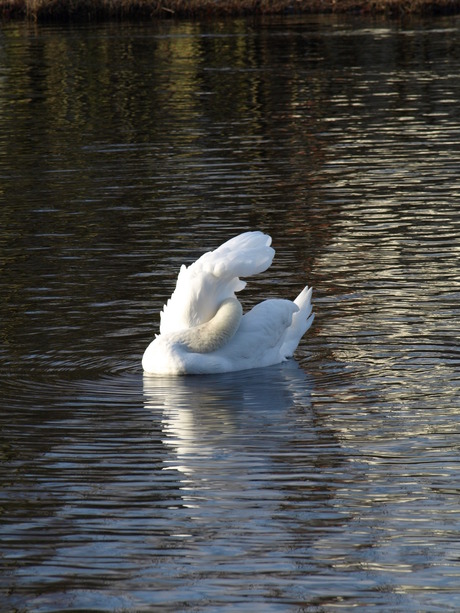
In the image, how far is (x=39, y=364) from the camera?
1164 centimetres

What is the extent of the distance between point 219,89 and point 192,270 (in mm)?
20474

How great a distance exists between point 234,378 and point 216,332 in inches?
16.1

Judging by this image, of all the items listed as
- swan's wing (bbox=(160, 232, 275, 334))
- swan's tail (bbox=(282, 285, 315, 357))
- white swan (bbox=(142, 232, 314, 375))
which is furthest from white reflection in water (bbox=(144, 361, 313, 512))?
swan's wing (bbox=(160, 232, 275, 334))

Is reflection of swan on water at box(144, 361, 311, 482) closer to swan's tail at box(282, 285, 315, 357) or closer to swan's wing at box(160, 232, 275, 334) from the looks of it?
swan's tail at box(282, 285, 315, 357)

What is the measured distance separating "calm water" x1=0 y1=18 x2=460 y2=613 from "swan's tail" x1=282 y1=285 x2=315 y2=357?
17 cm

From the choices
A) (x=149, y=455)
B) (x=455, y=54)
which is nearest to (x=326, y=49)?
(x=455, y=54)

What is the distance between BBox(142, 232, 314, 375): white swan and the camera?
11273 mm

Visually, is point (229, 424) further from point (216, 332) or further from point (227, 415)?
point (216, 332)

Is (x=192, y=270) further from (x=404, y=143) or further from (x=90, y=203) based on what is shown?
(x=404, y=143)

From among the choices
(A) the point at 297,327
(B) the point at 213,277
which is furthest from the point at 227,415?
(A) the point at 297,327

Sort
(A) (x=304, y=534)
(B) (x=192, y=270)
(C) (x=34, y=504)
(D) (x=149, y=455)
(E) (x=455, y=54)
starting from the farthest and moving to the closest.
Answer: (E) (x=455, y=54)
(B) (x=192, y=270)
(D) (x=149, y=455)
(C) (x=34, y=504)
(A) (x=304, y=534)

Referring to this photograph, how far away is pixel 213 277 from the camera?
11.4m

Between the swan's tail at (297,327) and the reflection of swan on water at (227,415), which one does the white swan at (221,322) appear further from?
the reflection of swan on water at (227,415)

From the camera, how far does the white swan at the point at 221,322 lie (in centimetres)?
1127
